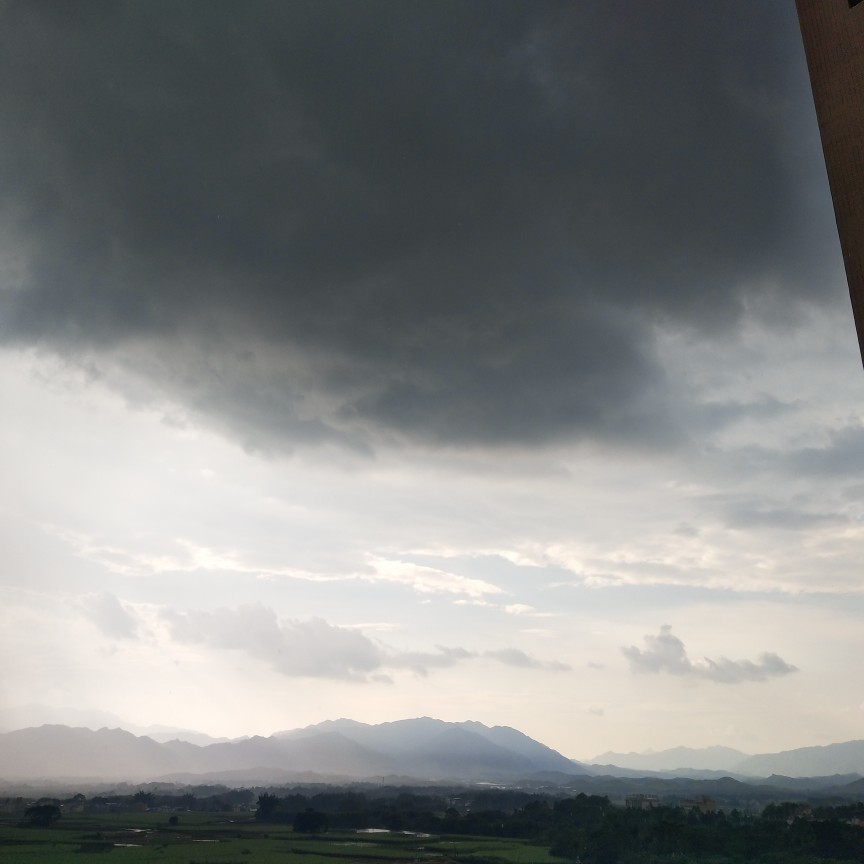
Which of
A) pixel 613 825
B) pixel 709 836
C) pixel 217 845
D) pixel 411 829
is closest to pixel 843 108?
pixel 709 836

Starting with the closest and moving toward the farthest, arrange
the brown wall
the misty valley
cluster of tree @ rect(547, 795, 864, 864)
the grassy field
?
the brown wall < the grassy field < cluster of tree @ rect(547, 795, 864, 864) < the misty valley

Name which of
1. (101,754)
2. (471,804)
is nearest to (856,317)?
(471,804)

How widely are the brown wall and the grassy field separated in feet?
80.0

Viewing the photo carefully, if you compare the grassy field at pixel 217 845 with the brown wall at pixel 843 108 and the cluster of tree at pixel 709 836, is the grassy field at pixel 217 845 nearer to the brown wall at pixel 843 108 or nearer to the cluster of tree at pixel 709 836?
the cluster of tree at pixel 709 836

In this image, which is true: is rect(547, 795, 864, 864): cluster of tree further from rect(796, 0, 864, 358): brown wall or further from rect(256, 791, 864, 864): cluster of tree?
rect(796, 0, 864, 358): brown wall

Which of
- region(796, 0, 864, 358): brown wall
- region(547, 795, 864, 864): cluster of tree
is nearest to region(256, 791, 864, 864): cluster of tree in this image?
region(547, 795, 864, 864): cluster of tree

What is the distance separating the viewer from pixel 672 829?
1044 inches

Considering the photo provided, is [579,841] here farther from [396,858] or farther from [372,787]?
[372,787]

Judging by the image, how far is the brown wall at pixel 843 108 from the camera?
A: 948 cm

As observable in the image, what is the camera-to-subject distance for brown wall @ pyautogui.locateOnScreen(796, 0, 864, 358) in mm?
9484

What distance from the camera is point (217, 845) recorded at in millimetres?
26000

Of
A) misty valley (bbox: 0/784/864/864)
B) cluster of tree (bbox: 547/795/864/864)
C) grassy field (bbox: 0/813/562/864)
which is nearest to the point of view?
grassy field (bbox: 0/813/562/864)

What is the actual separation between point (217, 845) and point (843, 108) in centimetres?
2969

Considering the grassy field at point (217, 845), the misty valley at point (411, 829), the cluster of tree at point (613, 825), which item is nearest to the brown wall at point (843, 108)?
the misty valley at point (411, 829)
